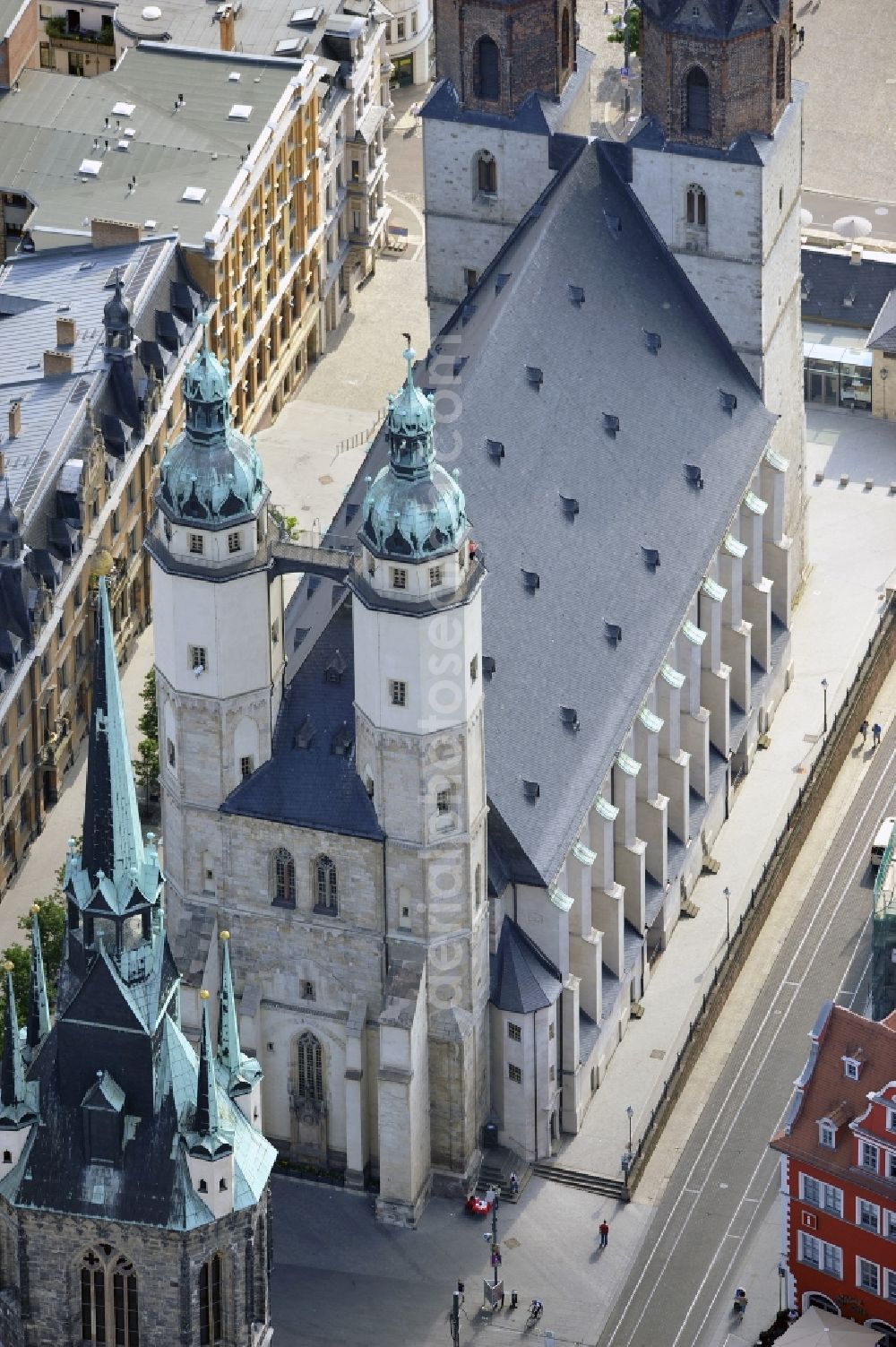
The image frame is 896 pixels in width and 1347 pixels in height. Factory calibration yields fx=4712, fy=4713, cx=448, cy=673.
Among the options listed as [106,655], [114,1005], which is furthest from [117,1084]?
[106,655]

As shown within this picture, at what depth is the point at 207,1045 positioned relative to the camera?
19762 centimetres

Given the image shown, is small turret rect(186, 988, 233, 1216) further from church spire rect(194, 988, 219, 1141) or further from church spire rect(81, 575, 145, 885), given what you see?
church spire rect(81, 575, 145, 885)

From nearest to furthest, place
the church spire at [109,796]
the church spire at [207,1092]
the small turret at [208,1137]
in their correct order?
the church spire at [109,796]
the church spire at [207,1092]
the small turret at [208,1137]

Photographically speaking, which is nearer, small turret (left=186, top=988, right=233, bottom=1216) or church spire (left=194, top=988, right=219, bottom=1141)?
church spire (left=194, top=988, right=219, bottom=1141)

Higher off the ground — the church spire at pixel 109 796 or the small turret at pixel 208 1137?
the church spire at pixel 109 796

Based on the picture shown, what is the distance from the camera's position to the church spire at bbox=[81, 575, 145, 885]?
194250 millimetres

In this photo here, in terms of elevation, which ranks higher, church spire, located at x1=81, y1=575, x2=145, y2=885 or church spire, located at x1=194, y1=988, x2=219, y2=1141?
church spire, located at x1=81, y1=575, x2=145, y2=885

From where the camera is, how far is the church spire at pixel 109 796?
194250 mm

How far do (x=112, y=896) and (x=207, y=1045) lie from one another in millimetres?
7660

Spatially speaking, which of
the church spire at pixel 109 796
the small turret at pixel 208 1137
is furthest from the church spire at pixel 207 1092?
the church spire at pixel 109 796

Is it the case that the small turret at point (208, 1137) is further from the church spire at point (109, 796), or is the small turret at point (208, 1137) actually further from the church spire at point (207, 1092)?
the church spire at point (109, 796)

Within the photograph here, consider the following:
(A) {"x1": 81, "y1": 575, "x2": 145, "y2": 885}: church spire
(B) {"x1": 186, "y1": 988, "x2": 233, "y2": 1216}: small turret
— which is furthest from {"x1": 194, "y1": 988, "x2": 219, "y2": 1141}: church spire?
(A) {"x1": 81, "y1": 575, "x2": 145, "y2": 885}: church spire

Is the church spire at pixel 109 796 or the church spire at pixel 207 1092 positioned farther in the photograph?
the church spire at pixel 207 1092

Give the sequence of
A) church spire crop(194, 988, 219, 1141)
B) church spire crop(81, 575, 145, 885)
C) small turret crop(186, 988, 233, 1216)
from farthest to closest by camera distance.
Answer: small turret crop(186, 988, 233, 1216)
church spire crop(194, 988, 219, 1141)
church spire crop(81, 575, 145, 885)
